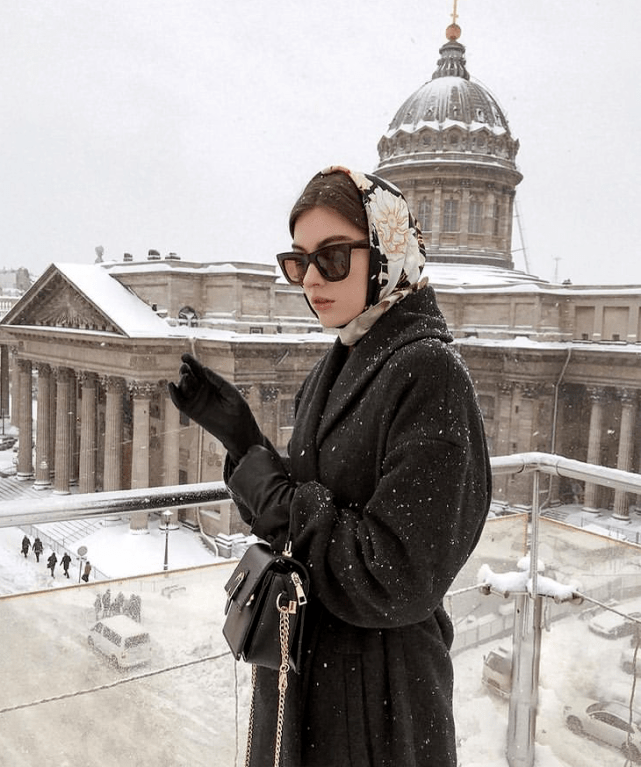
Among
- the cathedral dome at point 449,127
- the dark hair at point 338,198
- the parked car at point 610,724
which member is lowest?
the parked car at point 610,724

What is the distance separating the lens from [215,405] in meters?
2.06

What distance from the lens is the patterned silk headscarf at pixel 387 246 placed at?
1.92 m

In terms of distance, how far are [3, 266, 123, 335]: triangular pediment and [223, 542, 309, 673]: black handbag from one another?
2538 centimetres

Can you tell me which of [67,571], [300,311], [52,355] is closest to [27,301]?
[52,355]

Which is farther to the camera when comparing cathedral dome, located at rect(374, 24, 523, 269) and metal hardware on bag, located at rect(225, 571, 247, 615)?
cathedral dome, located at rect(374, 24, 523, 269)

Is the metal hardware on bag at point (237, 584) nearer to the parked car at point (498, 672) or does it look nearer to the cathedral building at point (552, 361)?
the parked car at point (498, 672)

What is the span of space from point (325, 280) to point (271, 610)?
84 centimetres

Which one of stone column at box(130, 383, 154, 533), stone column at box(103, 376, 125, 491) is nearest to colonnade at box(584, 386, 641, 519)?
stone column at box(130, 383, 154, 533)

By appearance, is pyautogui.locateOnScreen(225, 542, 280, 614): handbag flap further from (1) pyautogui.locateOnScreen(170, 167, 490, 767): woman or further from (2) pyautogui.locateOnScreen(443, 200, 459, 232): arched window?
(2) pyautogui.locateOnScreen(443, 200, 459, 232): arched window

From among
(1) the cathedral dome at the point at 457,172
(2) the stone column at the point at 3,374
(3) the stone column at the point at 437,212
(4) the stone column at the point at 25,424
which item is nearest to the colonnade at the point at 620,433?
(1) the cathedral dome at the point at 457,172

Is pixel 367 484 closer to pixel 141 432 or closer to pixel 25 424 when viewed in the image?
pixel 141 432

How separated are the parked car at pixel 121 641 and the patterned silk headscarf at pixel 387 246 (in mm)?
1787

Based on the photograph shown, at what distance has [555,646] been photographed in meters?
3.78

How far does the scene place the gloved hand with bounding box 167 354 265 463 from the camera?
203 centimetres
